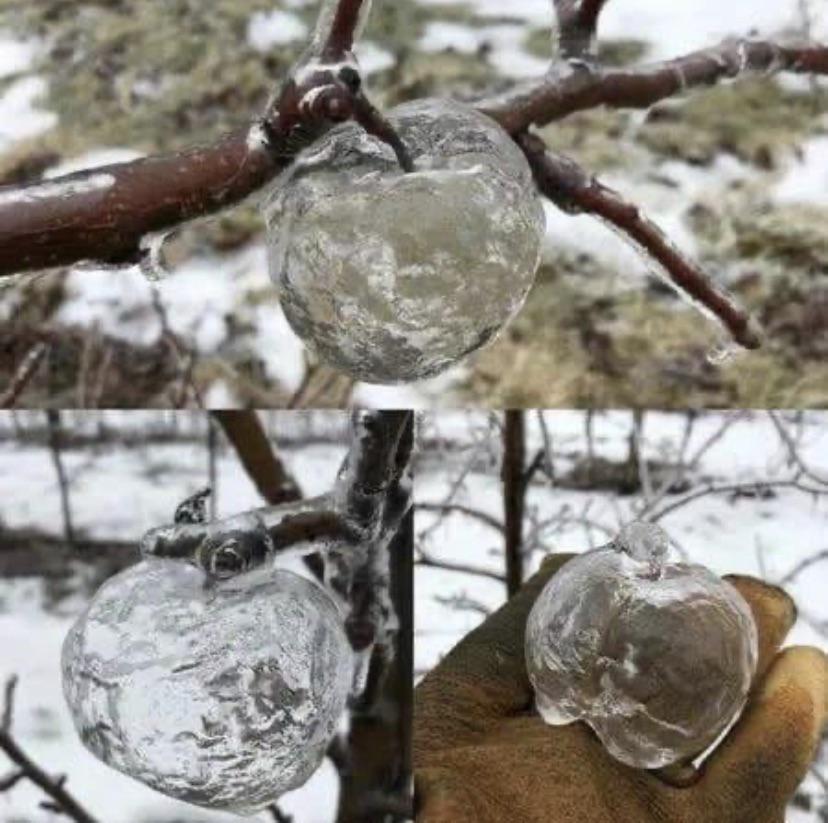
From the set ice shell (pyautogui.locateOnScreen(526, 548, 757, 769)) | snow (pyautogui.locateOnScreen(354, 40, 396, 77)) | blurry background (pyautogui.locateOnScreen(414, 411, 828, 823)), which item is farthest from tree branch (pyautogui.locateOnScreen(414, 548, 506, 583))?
snow (pyautogui.locateOnScreen(354, 40, 396, 77))

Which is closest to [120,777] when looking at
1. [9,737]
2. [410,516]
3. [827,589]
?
[9,737]

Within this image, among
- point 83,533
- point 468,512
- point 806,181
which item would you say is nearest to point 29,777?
point 83,533

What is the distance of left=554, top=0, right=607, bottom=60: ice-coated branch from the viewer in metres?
0.21

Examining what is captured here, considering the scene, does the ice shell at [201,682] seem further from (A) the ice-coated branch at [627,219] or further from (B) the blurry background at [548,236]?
(B) the blurry background at [548,236]

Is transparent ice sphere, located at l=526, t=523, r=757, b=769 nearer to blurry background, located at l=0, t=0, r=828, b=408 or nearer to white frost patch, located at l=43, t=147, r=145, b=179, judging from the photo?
blurry background, located at l=0, t=0, r=828, b=408

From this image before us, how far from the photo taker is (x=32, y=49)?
47 centimetres

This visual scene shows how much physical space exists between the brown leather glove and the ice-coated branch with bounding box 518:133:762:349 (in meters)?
0.14

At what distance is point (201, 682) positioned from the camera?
0.72 ft

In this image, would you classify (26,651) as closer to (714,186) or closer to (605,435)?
(605,435)

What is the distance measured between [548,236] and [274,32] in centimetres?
15

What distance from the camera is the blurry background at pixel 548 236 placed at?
1.52 ft

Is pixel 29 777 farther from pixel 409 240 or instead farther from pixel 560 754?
pixel 409 240

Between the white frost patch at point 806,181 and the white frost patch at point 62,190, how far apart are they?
0.40 m

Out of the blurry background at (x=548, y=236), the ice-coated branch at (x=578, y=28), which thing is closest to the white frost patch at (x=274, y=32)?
the blurry background at (x=548, y=236)
